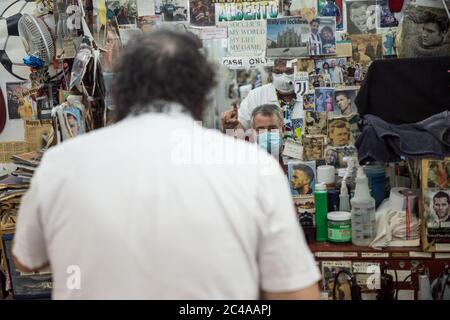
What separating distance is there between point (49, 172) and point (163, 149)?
0.24m

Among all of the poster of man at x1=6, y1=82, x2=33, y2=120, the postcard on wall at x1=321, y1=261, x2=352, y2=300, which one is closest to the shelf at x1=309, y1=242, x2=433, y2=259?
the postcard on wall at x1=321, y1=261, x2=352, y2=300

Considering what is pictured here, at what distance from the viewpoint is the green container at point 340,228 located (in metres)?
2.29

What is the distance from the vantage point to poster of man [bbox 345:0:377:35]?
2.46 meters

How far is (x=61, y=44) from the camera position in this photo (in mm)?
2736

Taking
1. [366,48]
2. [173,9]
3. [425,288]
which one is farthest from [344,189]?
[173,9]

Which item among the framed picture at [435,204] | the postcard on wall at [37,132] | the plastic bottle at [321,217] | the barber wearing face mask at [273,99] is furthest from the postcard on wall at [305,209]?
the postcard on wall at [37,132]

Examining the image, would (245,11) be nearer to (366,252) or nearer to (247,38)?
(247,38)

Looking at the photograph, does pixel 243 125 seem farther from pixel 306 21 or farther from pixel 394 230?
pixel 394 230

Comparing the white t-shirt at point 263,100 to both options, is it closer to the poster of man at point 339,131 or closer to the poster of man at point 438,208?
the poster of man at point 339,131

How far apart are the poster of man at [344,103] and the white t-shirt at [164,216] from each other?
1.49 metres

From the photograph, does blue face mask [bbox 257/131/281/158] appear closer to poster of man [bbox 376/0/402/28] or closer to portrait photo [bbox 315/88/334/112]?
portrait photo [bbox 315/88/334/112]
